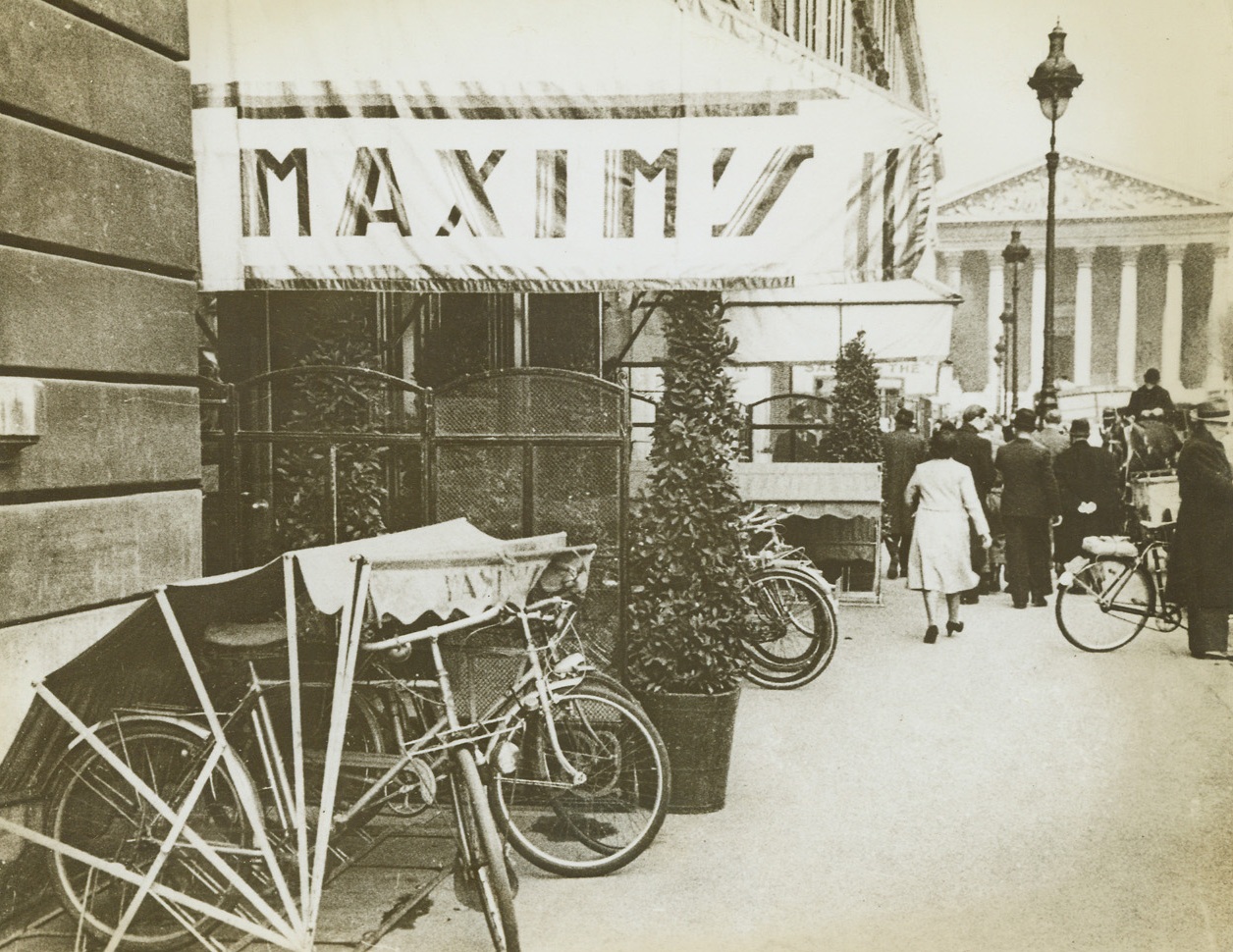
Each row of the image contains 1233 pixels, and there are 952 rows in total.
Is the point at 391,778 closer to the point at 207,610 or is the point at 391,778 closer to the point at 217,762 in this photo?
the point at 217,762

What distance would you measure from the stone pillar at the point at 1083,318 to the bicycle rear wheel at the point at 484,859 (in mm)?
3978

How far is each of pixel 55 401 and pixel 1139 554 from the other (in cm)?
812

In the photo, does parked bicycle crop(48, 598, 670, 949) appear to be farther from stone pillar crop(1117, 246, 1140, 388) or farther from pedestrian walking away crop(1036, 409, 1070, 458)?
pedestrian walking away crop(1036, 409, 1070, 458)

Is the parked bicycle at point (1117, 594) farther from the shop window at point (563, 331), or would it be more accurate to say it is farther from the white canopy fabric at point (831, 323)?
the shop window at point (563, 331)

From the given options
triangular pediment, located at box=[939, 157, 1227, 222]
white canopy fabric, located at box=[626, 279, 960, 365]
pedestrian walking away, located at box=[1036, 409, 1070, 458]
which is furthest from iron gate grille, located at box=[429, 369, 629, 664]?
white canopy fabric, located at box=[626, 279, 960, 365]

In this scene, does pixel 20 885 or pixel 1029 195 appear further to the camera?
pixel 1029 195

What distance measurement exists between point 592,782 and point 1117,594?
19.8ft

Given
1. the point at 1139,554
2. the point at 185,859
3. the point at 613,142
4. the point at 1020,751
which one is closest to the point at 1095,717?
the point at 1020,751

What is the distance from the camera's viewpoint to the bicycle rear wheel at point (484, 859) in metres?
4.21

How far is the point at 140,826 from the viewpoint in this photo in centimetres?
446

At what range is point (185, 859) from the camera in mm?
4535

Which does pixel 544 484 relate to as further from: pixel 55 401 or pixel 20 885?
pixel 20 885

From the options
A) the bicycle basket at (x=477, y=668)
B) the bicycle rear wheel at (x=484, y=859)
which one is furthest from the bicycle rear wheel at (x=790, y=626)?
the bicycle rear wheel at (x=484, y=859)

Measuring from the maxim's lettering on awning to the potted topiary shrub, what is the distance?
62cm
